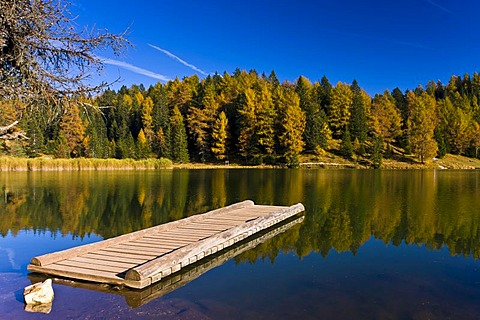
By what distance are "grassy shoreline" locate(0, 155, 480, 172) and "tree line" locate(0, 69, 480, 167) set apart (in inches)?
83.5

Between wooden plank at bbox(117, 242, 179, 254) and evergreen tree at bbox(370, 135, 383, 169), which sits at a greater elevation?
evergreen tree at bbox(370, 135, 383, 169)

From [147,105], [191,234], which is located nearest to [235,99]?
[147,105]

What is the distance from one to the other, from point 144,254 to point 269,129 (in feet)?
195

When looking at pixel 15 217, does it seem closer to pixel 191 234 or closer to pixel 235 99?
pixel 191 234

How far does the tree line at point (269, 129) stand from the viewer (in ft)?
222

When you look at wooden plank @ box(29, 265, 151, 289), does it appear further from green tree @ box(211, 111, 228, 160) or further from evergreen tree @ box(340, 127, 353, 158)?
evergreen tree @ box(340, 127, 353, 158)

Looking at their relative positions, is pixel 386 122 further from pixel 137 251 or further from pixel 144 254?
pixel 144 254

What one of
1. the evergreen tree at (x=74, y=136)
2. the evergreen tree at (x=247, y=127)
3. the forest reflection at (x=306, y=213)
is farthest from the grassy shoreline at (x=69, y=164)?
the forest reflection at (x=306, y=213)

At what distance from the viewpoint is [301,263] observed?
35.4 ft

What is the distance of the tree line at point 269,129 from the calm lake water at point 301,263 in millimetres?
45974

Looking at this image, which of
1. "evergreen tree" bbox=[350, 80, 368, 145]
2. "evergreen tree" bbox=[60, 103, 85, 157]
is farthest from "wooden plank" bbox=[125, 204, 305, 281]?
"evergreen tree" bbox=[60, 103, 85, 157]

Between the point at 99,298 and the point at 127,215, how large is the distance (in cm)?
1079

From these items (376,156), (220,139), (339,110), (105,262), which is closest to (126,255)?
(105,262)

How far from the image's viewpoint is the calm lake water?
7.44 metres
